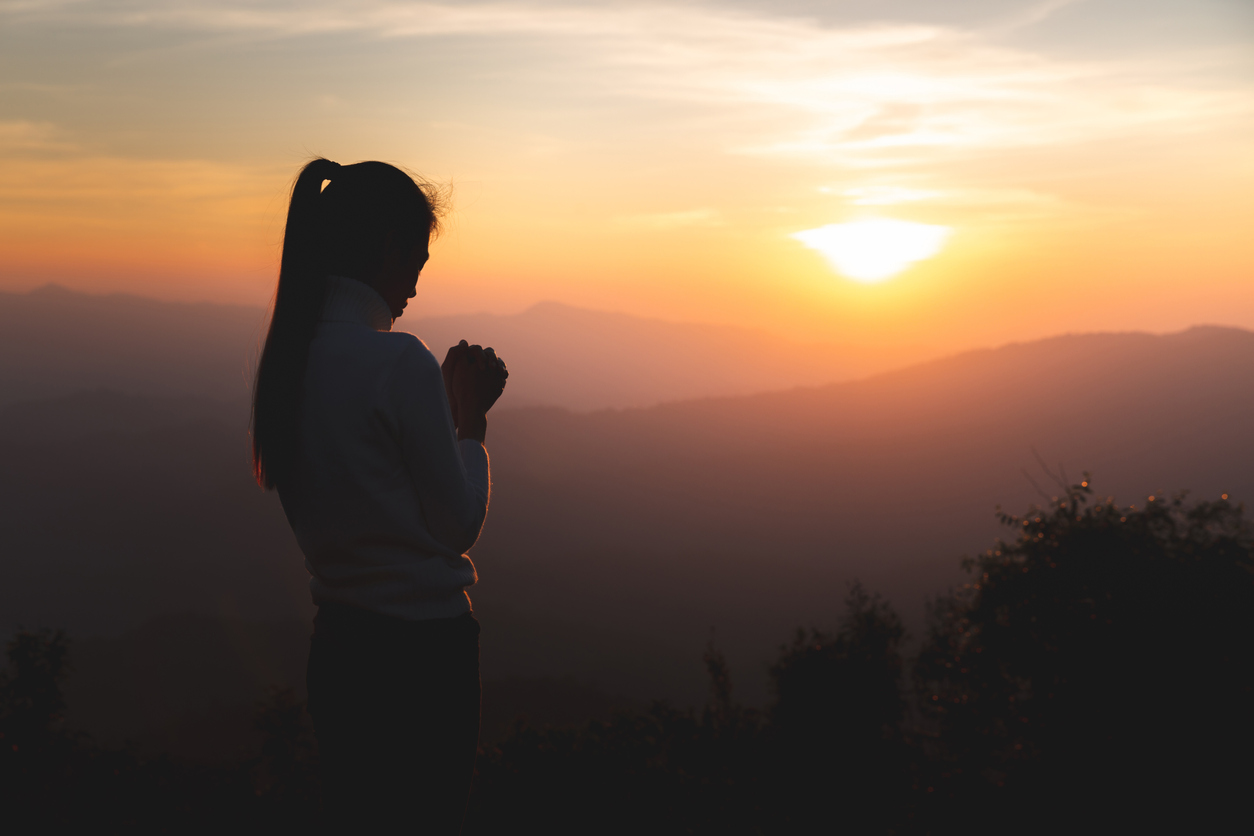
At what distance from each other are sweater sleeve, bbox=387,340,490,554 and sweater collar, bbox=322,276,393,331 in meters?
0.21

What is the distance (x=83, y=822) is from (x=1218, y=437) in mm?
216780

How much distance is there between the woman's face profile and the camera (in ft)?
6.51

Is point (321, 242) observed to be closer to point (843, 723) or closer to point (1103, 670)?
point (1103, 670)

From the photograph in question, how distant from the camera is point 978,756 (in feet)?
73.6

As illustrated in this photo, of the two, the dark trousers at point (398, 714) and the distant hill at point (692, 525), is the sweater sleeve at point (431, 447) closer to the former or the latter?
the dark trousers at point (398, 714)

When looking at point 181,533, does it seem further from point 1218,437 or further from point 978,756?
point 1218,437

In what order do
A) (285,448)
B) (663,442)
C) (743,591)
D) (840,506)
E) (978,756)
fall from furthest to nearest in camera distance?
(663,442), (840,506), (743,591), (978,756), (285,448)

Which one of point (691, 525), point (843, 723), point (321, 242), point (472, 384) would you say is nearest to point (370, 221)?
point (321, 242)

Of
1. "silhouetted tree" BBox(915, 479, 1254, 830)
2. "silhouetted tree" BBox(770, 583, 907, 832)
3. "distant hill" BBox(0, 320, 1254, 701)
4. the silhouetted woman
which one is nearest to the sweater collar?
the silhouetted woman

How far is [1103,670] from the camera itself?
19047 mm

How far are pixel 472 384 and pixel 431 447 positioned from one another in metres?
0.42

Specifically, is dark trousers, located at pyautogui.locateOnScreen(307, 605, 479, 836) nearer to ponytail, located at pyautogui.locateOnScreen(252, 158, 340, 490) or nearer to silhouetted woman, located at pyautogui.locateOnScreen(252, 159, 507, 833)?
silhouetted woman, located at pyautogui.locateOnScreen(252, 159, 507, 833)

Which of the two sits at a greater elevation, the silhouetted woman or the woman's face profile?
the woman's face profile

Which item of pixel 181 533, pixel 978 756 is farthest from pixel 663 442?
pixel 978 756
